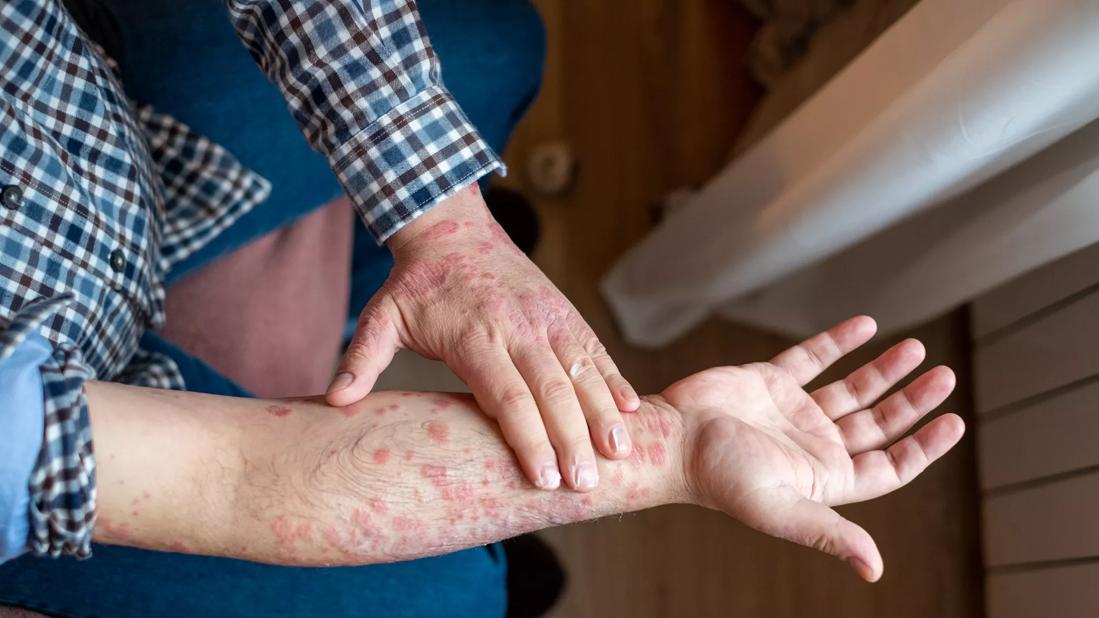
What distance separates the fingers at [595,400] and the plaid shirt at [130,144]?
0.66ft

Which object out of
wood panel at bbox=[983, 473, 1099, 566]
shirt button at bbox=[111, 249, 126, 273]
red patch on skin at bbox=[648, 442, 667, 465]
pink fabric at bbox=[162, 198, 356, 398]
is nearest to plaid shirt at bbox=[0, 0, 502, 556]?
shirt button at bbox=[111, 249, 126, 273]

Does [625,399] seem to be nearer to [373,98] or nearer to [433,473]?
[433,473]

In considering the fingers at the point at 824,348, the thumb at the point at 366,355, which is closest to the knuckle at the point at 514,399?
the thumb at the point at 366,355

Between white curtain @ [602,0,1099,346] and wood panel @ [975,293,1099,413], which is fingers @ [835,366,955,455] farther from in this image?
wood panel @ [975,293,1099,413]

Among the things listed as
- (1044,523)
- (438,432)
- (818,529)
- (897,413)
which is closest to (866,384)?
(897,413)

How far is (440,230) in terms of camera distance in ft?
2.68

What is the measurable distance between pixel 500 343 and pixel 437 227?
0.14 metres

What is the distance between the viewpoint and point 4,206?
729 millimetres

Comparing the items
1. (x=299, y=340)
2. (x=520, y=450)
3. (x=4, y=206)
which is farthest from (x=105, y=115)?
(x=520, y=450)

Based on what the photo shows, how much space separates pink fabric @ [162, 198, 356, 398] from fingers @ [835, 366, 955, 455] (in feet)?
2.10

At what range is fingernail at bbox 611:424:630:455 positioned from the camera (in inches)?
28.4

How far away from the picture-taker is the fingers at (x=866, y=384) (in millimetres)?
825

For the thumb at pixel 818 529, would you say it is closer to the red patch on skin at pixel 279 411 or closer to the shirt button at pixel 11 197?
the red patch on skin at pixel 279 411

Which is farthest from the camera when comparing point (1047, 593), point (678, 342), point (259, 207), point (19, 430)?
point (678, 342)
